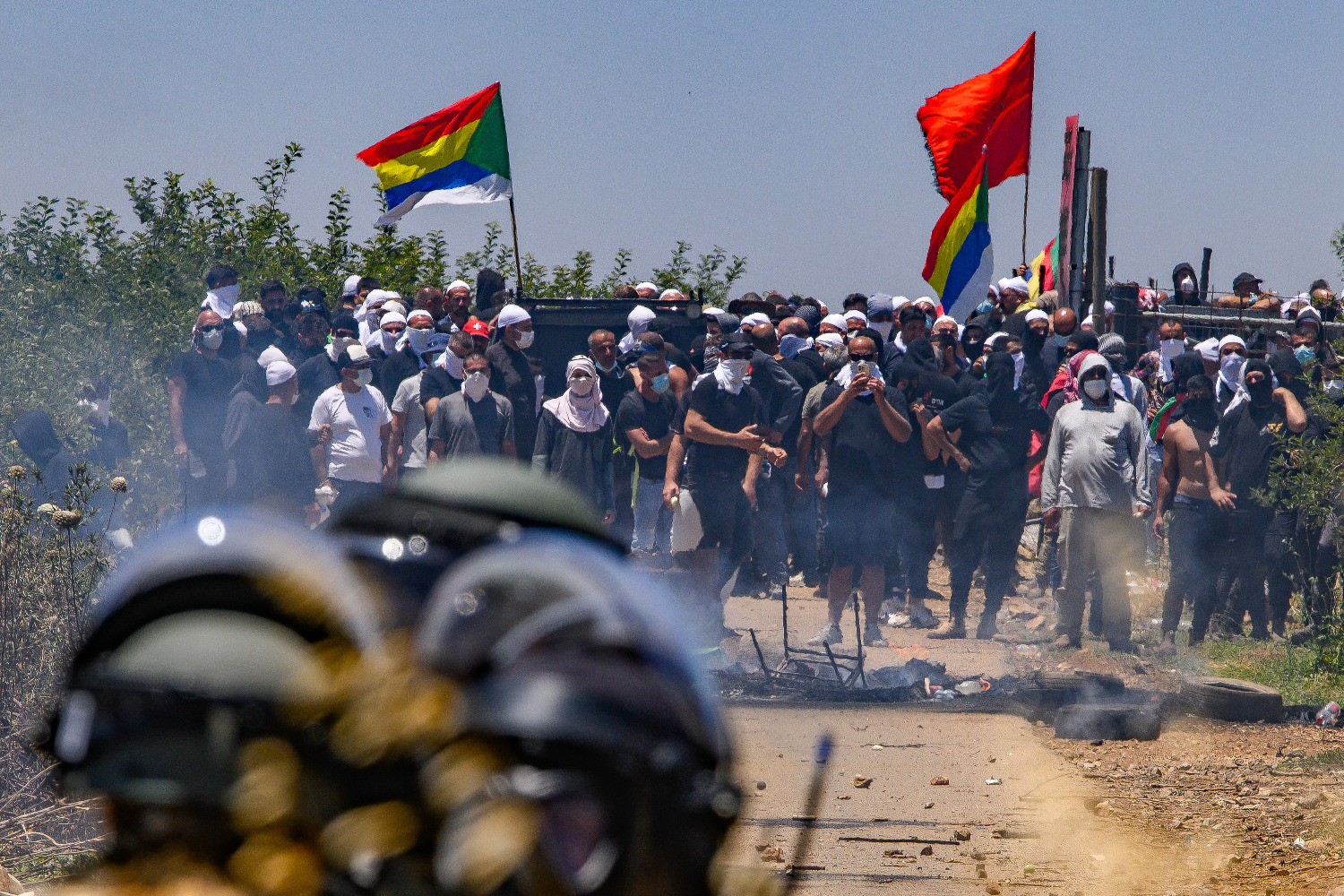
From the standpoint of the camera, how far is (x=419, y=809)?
33.3 inches

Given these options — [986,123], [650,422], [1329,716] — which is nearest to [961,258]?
[986,123]

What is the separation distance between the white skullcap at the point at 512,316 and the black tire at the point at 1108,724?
16.4ft

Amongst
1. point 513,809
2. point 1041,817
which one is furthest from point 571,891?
point 1041,817

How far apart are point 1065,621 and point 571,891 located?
9652mm

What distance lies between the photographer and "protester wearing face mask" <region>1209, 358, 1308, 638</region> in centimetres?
998

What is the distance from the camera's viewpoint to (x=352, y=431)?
9523 millimetres

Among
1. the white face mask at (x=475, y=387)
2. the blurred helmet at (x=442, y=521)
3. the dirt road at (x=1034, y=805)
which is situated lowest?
the dirt road at (x=1034, y=805)

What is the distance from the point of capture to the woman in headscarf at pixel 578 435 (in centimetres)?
957

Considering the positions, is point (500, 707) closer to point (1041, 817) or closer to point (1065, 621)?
point (1041, 817)

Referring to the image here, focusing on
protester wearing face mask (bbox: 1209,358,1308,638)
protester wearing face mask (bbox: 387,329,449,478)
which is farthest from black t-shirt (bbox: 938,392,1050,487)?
Result: protester wearing face mask (bbox: 387,329,449,478)

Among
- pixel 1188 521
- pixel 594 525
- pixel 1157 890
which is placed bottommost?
pixel 1157 890

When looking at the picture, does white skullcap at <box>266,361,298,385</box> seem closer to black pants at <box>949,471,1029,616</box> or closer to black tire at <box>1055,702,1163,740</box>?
black pants at <box>949,471,1029,616</box>

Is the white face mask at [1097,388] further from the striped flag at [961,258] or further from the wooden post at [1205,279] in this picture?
the wooden post at [1205,279]

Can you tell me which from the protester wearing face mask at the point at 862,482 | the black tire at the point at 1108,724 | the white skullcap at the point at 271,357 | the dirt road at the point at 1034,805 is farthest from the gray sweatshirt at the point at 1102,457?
the white skullcap at the point at 271,357
